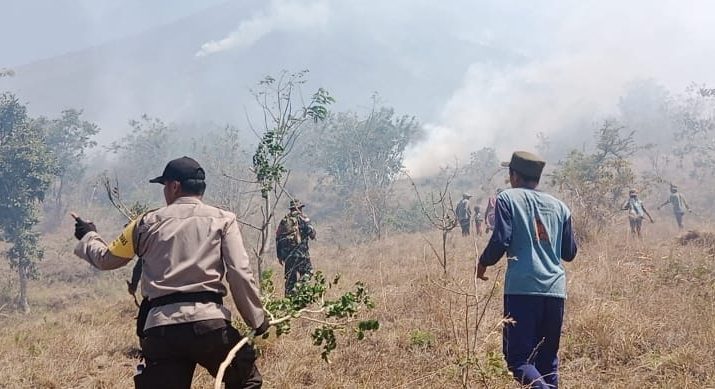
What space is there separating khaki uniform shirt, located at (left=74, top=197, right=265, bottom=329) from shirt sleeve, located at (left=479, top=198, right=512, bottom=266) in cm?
126

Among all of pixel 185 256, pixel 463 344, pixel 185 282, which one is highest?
pixel 185 256

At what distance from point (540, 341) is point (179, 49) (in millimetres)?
214633

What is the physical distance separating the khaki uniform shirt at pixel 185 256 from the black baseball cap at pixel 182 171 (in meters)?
0.11

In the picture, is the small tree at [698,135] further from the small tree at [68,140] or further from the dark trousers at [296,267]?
the small tree at [68,140]

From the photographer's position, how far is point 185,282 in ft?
7.58

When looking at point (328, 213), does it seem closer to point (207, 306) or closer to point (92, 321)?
point (92, 321)

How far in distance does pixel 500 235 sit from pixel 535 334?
56 cm

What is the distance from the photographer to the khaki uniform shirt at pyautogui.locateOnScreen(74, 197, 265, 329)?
230 centimetres

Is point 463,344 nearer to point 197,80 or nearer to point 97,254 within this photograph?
point 97,254

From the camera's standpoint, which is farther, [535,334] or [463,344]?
[463,344]

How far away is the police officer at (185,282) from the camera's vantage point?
7.47 feet

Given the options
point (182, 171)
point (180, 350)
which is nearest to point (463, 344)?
point (180, 350)

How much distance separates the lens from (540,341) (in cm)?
282

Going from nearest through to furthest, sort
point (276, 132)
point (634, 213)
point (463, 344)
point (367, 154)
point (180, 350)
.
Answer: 1. point (180, 350)
2. point (463, 344)
3. point (276, 132)
4. point (634, 213)
5. point (367, 154)
